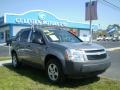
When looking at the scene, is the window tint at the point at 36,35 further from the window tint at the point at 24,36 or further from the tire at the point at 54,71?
the tire at the point at 54,71

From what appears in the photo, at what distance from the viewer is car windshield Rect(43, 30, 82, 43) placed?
9.30m

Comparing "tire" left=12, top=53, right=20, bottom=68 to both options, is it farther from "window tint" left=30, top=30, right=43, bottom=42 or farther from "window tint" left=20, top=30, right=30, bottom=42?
"window tint" left=30, top=30, right=43, bottom=42

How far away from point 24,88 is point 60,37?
8.19 feet

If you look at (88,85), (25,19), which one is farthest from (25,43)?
(25,19)

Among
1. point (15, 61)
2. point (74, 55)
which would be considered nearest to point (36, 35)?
point (15, 61)

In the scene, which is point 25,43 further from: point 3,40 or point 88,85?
point 3,40

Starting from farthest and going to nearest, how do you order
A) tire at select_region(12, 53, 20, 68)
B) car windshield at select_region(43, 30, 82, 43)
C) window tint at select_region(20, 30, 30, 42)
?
tire at select_region(12, 53, 20, 68) < window tint at select_region(20, 30, 30, 42) < car windshield at select_region(43, 30, 82, 43)

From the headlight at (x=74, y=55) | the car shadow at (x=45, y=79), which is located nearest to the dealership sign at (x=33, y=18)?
the car shadow at (x=45, y=79)

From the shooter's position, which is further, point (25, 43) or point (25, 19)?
point (25, 19)

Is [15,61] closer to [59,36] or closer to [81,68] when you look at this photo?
[59,36]

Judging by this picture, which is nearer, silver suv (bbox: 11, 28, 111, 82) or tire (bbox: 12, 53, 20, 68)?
silver suv (bbox: 11, 28, 111, 82)

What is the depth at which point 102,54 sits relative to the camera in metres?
8.41

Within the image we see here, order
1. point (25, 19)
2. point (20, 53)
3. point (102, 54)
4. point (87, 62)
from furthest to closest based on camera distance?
point (25, 19), point (20, 53), point (102, 54), point (87, 62)

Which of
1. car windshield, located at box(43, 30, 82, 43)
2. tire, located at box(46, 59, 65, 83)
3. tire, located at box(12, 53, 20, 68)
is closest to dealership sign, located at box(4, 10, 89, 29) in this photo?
tire, located at box(12, 53, 20, 68)
